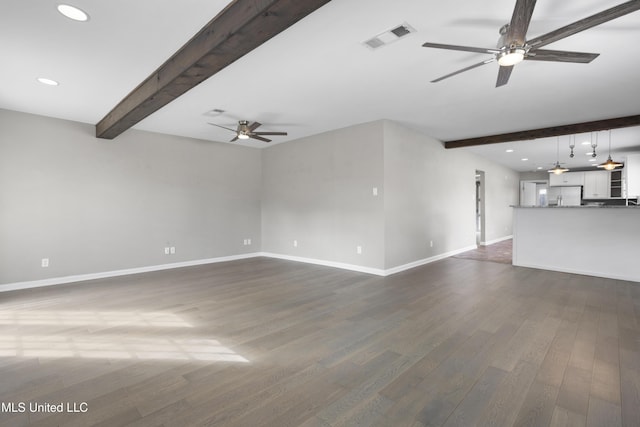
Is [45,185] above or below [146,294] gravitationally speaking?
above

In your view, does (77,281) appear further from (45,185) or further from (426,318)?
(426,318)

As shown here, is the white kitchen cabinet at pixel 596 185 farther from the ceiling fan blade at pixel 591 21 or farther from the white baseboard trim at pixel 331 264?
the ceiling fan blade at pixel 591 21

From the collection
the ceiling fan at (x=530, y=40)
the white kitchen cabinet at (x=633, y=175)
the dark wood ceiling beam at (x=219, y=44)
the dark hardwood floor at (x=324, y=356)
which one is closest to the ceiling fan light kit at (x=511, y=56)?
the ceiling fan at (x=530, y=40)

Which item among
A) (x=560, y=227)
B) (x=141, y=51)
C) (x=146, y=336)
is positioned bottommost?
(x=146, y=336)

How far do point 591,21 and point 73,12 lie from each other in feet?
11.9

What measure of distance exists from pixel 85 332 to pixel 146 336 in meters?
0.64

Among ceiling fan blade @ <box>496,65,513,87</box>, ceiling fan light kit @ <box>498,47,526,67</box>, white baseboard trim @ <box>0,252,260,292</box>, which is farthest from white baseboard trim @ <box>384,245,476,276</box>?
white baseboard trim @ <box>0,252,260,292</box>

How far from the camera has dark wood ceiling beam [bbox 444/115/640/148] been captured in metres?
4.66

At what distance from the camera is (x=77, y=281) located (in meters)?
4.66

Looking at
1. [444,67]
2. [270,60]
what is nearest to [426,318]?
[444,67]

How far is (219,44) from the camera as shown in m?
2.13

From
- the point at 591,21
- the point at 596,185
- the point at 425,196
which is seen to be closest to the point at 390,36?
the point at 591,21

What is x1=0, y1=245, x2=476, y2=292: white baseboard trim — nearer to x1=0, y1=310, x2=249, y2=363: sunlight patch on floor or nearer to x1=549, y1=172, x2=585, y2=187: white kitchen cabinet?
x1=0, y1=310, x2=249, y2=363: sunlight patch on floor

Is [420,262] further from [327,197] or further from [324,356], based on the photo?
[324,356]
